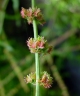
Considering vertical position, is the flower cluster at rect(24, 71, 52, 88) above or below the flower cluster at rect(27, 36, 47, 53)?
below

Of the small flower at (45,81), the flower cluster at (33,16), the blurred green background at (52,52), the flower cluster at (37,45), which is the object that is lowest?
the small flower at (45,81)

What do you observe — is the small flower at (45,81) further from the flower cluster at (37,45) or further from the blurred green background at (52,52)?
the blurred green background at (52,52)

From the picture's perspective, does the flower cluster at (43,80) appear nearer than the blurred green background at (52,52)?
Yes

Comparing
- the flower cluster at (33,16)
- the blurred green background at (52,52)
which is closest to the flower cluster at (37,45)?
the flower cluster at (33,16)

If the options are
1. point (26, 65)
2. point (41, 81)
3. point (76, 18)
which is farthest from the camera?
point (26, 65)

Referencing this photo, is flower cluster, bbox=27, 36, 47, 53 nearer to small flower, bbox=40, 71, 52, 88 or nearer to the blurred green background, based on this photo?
small flower, bbox=40, 71, 52, 88

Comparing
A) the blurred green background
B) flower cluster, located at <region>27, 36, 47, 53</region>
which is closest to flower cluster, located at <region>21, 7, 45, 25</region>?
flower cluster, located at <region>27, 36, 47, 53</region>

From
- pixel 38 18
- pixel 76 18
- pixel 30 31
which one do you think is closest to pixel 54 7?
pixel 76 18

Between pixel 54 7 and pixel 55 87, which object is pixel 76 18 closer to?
pixel 54 7
